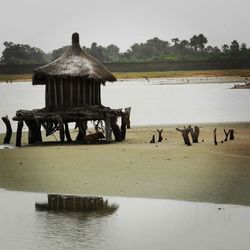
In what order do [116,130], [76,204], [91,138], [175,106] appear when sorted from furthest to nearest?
1. [175,106]
2. [116,130]
3. [91,138]
4. [76,204]

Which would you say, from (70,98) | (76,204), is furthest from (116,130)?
(76,204)

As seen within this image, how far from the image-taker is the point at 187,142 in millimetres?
21281

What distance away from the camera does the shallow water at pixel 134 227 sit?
393 inches

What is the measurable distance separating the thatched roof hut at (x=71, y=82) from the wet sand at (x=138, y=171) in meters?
3.26

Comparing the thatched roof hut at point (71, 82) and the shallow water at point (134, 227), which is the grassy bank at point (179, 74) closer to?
the thatched roof hut at point (71, 82)

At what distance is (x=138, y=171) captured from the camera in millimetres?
16094

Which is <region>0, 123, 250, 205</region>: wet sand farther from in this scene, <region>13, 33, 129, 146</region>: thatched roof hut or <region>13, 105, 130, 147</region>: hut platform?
<region>13, 33, 129, 146</region>: thatched roof hut

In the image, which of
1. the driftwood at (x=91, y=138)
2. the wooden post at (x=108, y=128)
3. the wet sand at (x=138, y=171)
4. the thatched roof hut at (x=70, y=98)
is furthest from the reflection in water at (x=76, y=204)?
the wooden post at (x=108, y=128)

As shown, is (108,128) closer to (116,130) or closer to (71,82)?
(116,130)

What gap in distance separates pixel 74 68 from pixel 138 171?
9.22m

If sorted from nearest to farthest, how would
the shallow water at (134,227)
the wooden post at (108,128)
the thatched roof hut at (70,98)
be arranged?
the shallow water at (134,227) → the thatched roof hut at (70,98) → the wooden post at (108,128)

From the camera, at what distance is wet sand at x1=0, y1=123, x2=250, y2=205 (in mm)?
13929

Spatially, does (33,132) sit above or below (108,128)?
below

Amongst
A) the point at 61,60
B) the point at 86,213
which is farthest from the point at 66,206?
the point at 61,60
